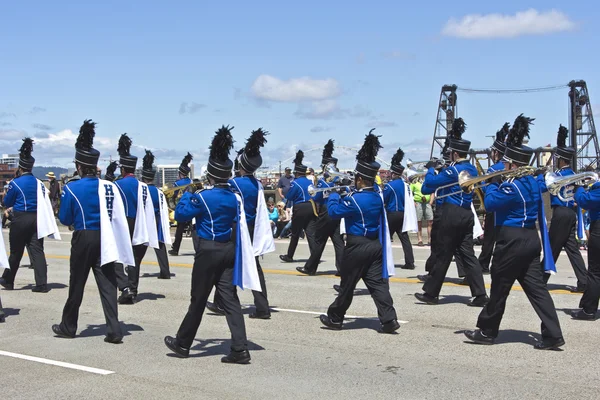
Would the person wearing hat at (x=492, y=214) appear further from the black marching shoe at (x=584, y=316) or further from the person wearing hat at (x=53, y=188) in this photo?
the person wearing hat at (x=53, y=188)

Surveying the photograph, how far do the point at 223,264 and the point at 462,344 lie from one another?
8.86ft

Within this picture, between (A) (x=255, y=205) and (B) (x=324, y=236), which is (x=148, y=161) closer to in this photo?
(B) (x=324, y=236)

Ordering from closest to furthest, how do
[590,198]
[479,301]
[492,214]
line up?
1. [590,198]
2. [479,301]
3. [492,214]

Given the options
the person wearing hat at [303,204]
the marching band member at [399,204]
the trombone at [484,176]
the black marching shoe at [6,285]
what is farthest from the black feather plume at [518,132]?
the black marching shoe at [6,285]

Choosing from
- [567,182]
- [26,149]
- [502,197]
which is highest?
[26,149]

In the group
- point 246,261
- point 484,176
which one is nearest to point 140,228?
point 246,261

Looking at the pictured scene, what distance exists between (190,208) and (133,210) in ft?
14.7

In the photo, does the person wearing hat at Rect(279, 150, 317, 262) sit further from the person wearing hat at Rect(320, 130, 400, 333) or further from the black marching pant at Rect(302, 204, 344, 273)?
the person wearing hat at Rect(320, 130, 400, 333)

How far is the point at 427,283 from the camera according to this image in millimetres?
10875

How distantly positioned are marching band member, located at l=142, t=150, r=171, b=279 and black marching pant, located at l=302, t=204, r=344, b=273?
2535 mm

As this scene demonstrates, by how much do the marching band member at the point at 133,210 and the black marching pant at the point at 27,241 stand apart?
5.28 ft

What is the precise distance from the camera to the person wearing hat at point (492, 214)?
10717 mm

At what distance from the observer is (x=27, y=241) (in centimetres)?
1242

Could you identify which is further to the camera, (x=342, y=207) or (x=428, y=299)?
(x=428, y=299)
